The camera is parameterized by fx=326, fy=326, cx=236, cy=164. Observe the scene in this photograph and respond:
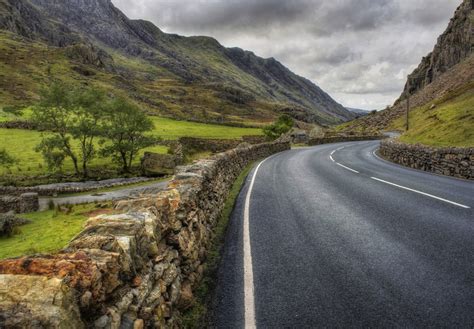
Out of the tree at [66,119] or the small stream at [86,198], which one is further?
the tree at [66,119]

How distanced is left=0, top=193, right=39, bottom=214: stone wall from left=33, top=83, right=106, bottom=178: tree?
1127cm

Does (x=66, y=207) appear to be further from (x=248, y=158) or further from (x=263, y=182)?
(x=263, y=182)

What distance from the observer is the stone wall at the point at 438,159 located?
18.3 metres

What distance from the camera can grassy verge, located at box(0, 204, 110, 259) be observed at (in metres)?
14.9

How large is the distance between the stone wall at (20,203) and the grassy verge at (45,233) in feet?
6.52

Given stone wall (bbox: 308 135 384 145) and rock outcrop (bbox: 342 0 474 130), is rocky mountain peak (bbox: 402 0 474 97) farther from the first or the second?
stone wall (bbox: 308 135 384 145)

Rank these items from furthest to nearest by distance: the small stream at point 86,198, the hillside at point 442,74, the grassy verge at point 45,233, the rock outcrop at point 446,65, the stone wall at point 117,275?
the rock outcrop at point 446,65, the hillside at point 442,74, the small stream at point 86,198, the grassy verge at point 45,233, the stone wall at point 117,275

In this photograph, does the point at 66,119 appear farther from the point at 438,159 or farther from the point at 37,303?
the point at 37,303

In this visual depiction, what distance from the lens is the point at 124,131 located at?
152ft

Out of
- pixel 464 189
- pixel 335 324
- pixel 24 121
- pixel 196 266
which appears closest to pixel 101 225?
pixel 196 266

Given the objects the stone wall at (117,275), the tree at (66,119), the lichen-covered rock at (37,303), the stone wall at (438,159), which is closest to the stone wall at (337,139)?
the stone wall at (438,159)

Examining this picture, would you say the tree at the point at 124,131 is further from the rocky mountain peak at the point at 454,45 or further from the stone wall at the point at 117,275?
the rocky mountain peak at the point at 454,45

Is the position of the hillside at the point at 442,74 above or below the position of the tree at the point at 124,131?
above

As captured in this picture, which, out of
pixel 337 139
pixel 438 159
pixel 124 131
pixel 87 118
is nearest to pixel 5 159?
pixel 87 118
